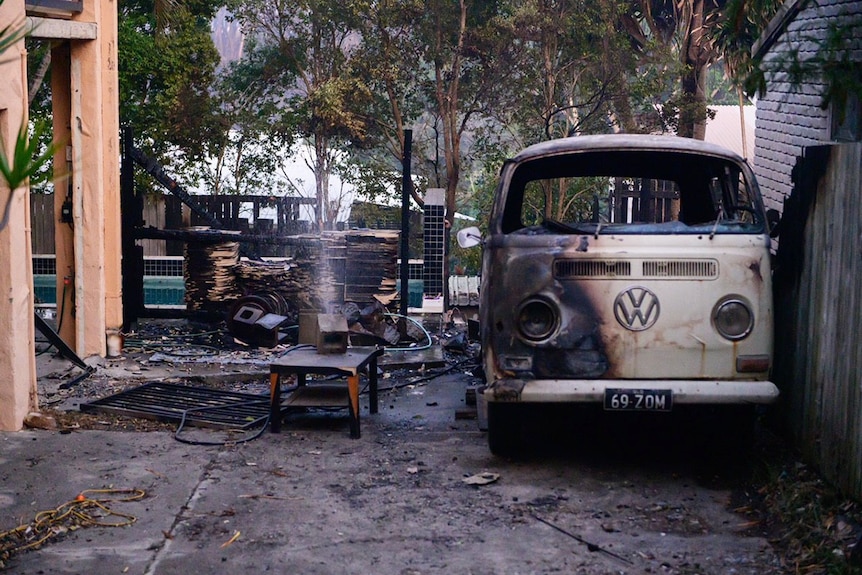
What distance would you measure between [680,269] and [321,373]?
273 cm

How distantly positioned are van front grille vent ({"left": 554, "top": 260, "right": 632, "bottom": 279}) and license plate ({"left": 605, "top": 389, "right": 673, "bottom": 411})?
72cm

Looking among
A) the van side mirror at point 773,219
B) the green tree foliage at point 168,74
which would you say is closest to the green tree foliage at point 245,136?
the green tree foliage at point 168,74

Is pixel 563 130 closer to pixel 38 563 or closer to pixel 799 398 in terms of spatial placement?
pixel 799 398

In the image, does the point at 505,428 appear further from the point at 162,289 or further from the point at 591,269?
the point at 162,289

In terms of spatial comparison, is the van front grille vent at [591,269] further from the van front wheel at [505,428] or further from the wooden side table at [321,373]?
Answer: the wooden side table at [321,373]

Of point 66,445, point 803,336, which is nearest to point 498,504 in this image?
point 803,336

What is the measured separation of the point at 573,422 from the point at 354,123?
1194cm

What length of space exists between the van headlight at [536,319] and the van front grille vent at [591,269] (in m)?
0.22

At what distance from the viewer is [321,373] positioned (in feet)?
23.9

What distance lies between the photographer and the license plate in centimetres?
598

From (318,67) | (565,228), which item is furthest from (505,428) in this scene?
(318,67)

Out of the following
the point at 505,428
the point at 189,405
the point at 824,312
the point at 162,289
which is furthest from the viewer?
the point at 162,289

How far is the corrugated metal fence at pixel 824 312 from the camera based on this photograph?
5.42 m

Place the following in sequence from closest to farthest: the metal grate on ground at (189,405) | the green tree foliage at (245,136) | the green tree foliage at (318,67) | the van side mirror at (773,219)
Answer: the van side mirror at (773,219)
the metal grate on ground at (189,405)
the green tree foliage at (318,67)
the green tree foliage at (245,136)
